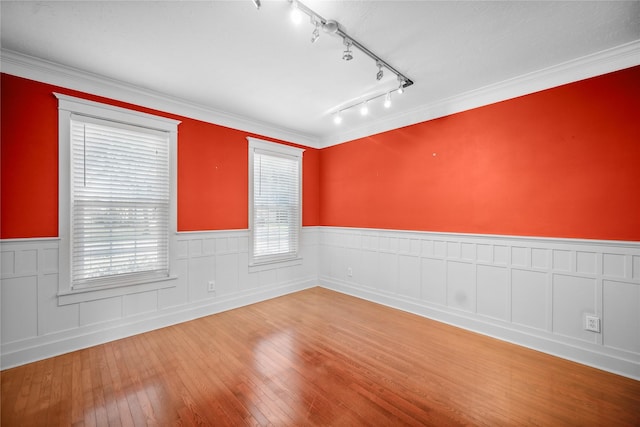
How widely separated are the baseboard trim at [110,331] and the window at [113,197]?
1.28 feet

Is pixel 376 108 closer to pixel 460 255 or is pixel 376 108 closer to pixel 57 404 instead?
pixel 460 255

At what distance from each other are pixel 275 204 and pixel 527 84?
3690 millimetres

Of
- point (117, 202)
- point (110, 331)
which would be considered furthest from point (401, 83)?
point (110, 331)

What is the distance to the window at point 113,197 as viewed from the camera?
8.93ft

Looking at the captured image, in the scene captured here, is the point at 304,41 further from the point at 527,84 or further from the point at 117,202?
the point at 117,202

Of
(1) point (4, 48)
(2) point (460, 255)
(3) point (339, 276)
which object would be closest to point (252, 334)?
(3) point (339, 276)

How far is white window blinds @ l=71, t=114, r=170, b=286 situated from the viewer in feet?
9.14

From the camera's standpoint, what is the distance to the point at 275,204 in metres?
4.55

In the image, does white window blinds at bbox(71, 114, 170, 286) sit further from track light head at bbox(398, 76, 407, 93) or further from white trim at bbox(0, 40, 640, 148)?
track light head at bbox(398, 76, 407, 93)

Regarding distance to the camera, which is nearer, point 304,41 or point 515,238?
point 304,41

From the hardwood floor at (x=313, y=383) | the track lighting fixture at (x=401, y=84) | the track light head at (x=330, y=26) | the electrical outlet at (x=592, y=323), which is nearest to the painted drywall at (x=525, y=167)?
the electrical outlet at (x=592, y=323)

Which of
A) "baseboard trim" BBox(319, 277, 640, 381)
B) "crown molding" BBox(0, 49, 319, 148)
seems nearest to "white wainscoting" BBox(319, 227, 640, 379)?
"baseboard trim" BBox(319, 277, 640, 381)

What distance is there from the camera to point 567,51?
2373mm

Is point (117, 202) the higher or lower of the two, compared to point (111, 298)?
higher
